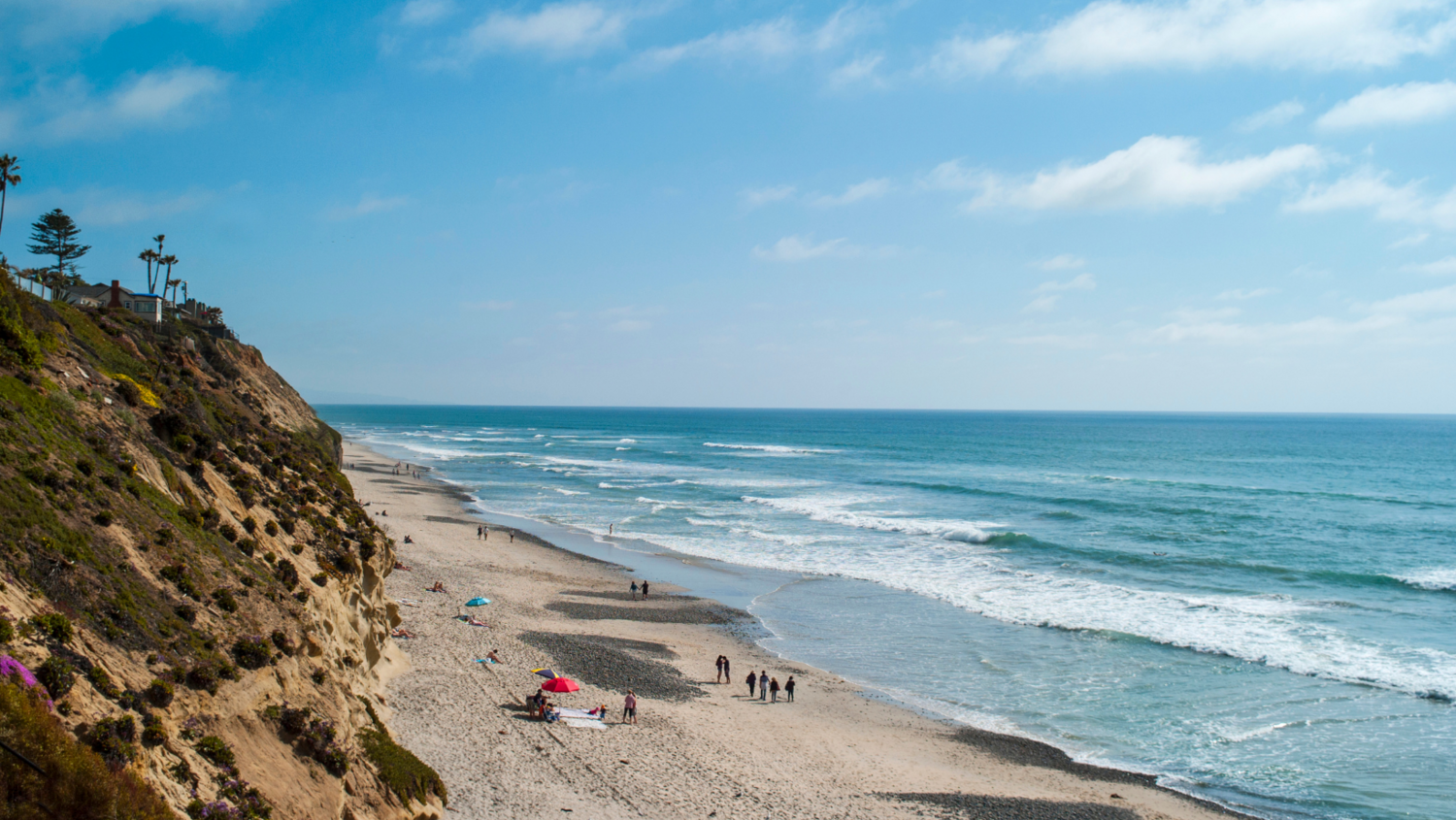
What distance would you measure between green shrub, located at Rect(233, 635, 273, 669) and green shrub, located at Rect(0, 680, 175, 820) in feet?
14.9

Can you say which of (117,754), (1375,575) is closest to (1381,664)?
(1375,575)

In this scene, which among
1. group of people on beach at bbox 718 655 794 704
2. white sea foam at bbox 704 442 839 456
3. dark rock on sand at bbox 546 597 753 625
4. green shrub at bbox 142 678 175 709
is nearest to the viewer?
green shrub at bbox 142 678 175 709

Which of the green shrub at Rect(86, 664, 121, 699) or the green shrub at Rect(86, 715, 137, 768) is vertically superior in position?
the green shrub at Rect(86, 664, 121, 699)

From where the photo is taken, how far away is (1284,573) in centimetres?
4312

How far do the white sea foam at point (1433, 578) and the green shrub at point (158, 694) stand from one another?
52.4m

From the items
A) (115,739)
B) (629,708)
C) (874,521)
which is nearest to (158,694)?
(115,739)

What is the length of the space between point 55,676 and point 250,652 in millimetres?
3899

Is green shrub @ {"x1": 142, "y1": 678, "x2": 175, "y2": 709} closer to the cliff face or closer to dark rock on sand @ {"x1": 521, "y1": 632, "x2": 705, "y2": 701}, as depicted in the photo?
the cliff face

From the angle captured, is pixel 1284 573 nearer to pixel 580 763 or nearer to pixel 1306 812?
pixel 1306 812

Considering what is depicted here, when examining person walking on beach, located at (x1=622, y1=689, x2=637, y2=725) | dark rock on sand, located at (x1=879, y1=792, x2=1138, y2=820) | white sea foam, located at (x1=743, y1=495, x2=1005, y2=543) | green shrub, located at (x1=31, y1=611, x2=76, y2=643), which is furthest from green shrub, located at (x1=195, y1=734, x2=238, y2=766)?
white sea foam, located at (x1=743, y1=495, x2=1005, y2=543)

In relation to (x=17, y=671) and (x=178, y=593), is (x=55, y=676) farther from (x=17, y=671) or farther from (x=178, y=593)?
(x=178, y=593)

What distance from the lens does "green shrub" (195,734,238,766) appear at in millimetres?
11688

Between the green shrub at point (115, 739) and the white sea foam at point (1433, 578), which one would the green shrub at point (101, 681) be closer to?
the green shrub at point (115, 739)

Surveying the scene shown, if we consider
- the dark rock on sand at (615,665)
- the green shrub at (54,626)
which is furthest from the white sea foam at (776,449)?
the green shrub at (54,626)
